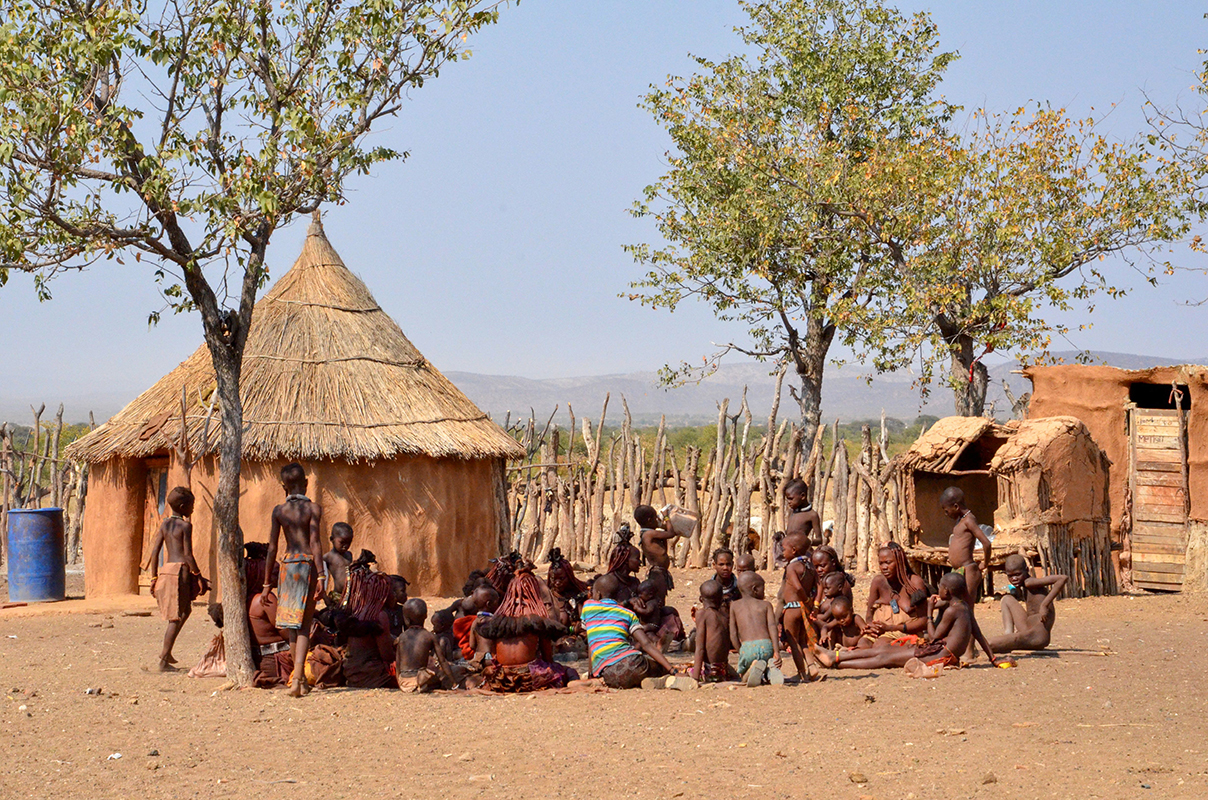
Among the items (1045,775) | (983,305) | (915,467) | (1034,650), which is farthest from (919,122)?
(1045,775)

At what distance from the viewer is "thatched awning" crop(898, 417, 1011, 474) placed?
12188 millimetres

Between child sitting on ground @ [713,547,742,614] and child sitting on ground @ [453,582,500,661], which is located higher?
child sitting on ground @ [713,547,742,614]

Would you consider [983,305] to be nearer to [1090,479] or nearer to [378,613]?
[1090,479]

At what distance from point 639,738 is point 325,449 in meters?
7.04

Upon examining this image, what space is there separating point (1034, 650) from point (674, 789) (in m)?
4.52

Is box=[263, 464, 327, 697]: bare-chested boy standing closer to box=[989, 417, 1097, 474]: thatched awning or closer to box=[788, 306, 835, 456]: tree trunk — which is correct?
box=[989, 417, 1097, 474]: thatched awning

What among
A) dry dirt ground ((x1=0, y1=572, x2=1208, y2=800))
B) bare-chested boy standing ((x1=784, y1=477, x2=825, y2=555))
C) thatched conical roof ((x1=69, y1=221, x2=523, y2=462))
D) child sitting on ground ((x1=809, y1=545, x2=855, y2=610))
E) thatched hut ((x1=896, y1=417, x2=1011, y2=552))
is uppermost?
thatched conical roof ((x1=69, y1=221, x2=523, y2=462))

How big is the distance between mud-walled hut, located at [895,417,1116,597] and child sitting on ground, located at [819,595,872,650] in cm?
357

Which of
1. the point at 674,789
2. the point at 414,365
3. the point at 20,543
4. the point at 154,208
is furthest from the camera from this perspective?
the point at 414,365

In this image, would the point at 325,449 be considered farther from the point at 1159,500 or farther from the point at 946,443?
the point at 1159,500

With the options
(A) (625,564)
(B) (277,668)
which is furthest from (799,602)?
(B) (277,668)

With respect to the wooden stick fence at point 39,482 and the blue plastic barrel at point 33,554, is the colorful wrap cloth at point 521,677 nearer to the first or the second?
the blue plastic barrel at point 33,554

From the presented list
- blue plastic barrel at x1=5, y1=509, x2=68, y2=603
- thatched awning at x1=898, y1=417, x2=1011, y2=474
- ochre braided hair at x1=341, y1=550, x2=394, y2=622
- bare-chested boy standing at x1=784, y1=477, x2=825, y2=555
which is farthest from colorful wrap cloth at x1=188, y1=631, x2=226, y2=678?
thatched awning at x1=898, y1=417, x2=1011, y2=474

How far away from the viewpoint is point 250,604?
7.75 meters
